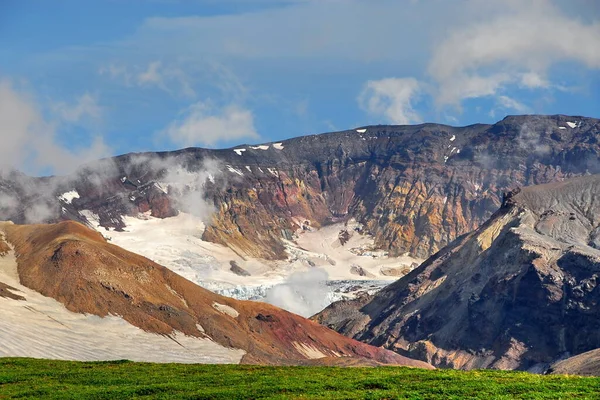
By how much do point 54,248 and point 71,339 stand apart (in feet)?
106

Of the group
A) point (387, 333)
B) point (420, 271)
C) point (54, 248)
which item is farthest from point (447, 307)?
point (54, 248)

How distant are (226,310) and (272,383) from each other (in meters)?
102

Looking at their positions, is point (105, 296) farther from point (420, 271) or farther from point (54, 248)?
point (420, 271)

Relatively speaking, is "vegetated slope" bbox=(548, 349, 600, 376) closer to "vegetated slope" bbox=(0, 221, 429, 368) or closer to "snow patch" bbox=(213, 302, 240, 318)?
"vegetated slope" bbox=(0, 221, 429, 368)

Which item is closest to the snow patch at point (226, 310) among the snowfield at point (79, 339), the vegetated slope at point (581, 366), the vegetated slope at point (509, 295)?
the snowfield at point (79, 339)

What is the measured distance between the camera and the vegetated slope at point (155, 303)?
133 meters

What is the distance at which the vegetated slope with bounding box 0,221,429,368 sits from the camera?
13312cm

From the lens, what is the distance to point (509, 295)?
156m

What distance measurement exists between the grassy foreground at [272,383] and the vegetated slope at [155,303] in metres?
66.5

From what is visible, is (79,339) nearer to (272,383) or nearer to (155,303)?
(155,303)

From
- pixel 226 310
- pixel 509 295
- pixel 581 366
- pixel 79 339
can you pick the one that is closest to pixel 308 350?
pixel 226 310

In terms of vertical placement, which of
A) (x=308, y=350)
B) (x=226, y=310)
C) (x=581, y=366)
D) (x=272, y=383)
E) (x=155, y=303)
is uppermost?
(x=226, y=310)

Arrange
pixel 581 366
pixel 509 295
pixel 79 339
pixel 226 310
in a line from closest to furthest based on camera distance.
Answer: pixel 581 366
pixel 79 339
pixel 226 310
pixel 509 295

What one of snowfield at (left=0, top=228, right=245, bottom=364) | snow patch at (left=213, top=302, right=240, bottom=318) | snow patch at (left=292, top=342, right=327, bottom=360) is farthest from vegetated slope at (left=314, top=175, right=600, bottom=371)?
snowfield at (left=0, top=228, right=245, bottom=364)
